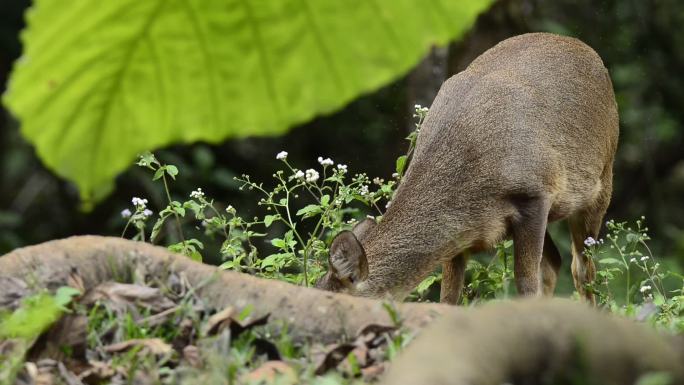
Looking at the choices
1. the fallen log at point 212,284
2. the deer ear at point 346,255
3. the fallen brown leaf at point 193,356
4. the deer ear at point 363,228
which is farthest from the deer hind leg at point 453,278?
the fallen brown leaf at point 193,356

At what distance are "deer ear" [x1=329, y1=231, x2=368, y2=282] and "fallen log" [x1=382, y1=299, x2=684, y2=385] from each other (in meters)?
3.57

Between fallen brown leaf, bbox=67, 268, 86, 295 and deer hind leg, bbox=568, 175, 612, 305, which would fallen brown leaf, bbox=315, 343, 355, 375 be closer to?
fallen brown leaf, bbox=67, 268, 86, 295

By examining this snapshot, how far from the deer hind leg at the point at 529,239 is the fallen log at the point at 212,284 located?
279 centimetres

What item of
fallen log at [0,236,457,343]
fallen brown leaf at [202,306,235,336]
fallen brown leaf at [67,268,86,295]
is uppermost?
fallen log at [0,236,457,343]

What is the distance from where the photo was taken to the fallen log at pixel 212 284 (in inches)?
138

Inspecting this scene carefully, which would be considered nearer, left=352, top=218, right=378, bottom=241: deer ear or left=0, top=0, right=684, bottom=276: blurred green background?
left=352, top=218, right=378, bottom=241: deer ear

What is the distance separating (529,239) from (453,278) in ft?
1.89

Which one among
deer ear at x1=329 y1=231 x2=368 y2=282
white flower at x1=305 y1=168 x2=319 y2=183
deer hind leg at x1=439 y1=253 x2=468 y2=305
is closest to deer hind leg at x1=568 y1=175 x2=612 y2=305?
deer hind leg at x1=439 y1=253 x2=468 y2=305

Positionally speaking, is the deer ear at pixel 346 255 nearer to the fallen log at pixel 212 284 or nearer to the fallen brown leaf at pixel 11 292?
the fallen log at pixel 212 284

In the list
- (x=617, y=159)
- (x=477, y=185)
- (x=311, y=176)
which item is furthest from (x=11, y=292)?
(x=617, y=159)

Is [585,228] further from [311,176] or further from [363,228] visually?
[311,176]

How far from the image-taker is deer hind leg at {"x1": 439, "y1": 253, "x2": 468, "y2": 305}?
680 centimetres

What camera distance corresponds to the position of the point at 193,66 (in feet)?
2.31

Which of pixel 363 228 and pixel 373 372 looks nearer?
pixel 373 372
